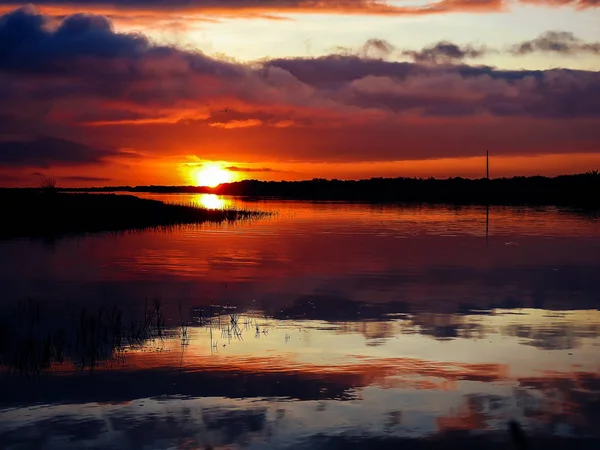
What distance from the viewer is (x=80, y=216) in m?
55.0

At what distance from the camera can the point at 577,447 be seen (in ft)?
33.4

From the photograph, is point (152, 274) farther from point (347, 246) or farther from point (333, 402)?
point (333, 402)

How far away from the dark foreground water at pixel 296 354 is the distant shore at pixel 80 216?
55.4ft

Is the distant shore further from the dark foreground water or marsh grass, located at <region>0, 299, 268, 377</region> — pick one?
marsh grass, located at <region>0, 299, 268, 377</region>

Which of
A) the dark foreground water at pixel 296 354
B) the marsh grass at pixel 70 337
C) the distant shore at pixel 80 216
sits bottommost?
the dark foreground water at pixel 296 354

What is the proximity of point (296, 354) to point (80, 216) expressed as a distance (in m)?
42.3

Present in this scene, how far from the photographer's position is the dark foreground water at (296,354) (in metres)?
11.0

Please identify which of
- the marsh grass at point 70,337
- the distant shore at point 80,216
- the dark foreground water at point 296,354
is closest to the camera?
the dark foreground water at point 296,354

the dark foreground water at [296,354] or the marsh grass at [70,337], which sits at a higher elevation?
the marsh grass at [70,337]

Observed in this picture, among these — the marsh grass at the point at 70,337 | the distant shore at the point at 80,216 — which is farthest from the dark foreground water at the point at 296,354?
the distant shore at the point at 80,216

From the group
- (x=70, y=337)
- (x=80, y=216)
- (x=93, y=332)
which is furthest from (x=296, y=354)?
(x=80, y=216)

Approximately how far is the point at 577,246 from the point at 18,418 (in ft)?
114

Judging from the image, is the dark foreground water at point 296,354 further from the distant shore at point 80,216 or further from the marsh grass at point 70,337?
the distant shore at point 80,216

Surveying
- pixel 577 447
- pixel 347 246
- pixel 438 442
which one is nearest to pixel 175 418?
pixel 438 442
